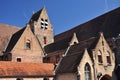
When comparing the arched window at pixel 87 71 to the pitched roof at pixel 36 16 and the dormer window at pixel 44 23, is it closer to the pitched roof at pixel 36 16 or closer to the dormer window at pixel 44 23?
the dormer window at pixel 44 23

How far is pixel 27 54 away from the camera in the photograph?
1684 inches

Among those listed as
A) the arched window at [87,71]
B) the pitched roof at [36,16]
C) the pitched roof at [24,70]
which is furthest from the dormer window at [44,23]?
the arched window at [87,71]

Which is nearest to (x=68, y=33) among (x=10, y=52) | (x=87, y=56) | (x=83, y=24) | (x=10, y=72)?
(x=83, y=24)

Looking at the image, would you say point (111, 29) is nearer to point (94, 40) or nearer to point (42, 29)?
point (94, 40)

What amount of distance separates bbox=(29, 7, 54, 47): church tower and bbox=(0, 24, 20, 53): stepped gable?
4.91 m

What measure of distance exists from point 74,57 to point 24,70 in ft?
25.6

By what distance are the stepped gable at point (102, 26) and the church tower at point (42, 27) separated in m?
7.07

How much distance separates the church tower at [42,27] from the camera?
175 ft

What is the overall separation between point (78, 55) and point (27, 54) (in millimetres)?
12475

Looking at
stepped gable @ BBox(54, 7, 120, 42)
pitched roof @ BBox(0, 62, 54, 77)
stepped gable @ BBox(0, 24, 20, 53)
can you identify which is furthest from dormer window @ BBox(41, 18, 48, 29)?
pitched roof @ BBox(0, 62, 54, 77)

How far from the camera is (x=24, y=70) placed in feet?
110

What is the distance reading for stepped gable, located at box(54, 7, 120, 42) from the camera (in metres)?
41.6

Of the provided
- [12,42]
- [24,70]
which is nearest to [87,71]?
[24,70]

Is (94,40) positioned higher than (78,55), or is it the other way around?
(94,40)
